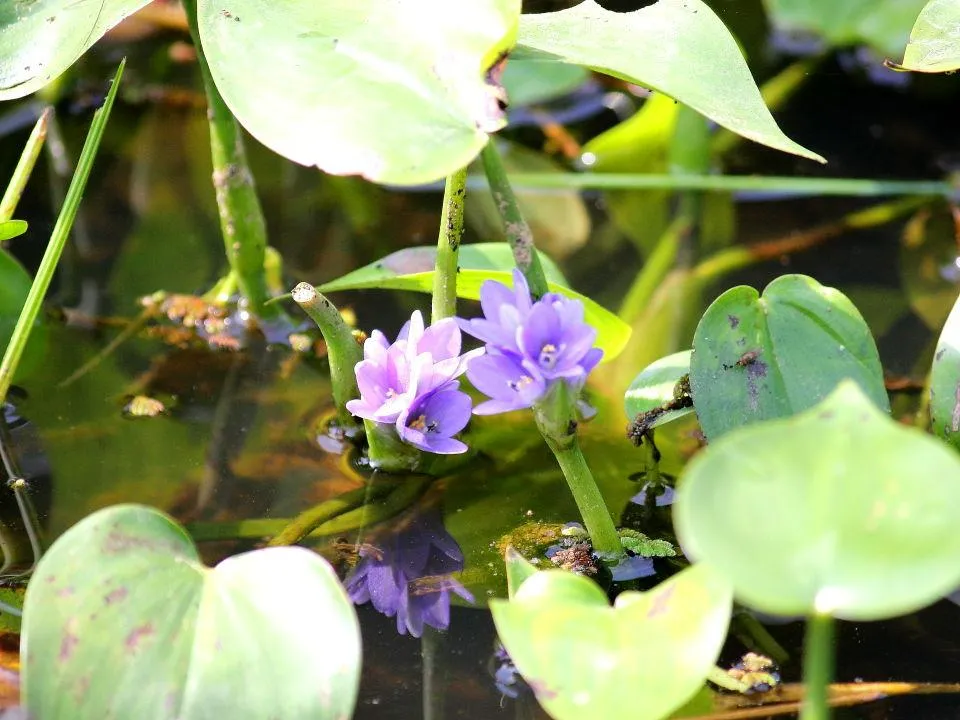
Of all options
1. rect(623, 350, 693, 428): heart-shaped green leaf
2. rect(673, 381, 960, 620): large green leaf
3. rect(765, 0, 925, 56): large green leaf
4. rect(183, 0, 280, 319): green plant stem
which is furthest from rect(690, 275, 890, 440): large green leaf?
rect(765, 0, 925, 56): large green leaf

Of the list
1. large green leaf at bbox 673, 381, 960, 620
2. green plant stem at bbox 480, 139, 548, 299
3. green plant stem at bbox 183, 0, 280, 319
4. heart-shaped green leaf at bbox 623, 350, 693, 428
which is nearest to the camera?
large green leaf at bbox 673, 381, 960, 620

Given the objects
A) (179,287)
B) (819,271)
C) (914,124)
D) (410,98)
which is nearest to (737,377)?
(410,98)

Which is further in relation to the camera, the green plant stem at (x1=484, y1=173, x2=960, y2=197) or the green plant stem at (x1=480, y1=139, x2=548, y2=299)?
the green plant stem at (x1=484, y1=173, x2=960, y2=197)

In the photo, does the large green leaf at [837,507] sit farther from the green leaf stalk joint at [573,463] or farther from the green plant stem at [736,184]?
the green plant stem at [736,184]

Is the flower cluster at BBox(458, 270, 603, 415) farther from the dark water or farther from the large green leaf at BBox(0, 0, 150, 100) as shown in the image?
the large green leaf at BBox(0, 0, 150, 100)

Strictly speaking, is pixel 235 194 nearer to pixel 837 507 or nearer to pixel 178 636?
pixel 178 636

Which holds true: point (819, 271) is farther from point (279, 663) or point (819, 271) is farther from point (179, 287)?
point (279, 663)
